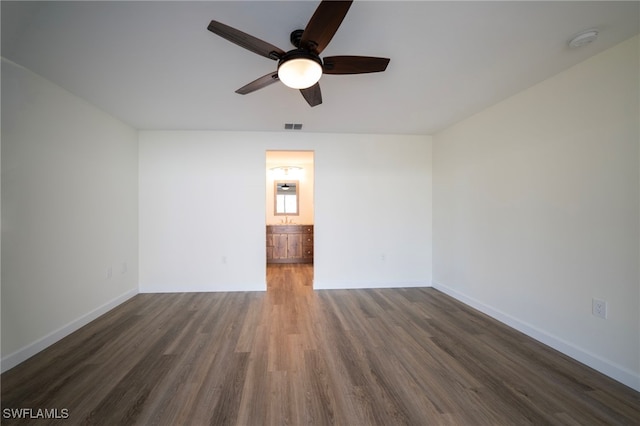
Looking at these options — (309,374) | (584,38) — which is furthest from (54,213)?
(584,38)

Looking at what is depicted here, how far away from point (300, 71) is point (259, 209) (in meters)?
2.55

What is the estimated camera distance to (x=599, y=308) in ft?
6.36

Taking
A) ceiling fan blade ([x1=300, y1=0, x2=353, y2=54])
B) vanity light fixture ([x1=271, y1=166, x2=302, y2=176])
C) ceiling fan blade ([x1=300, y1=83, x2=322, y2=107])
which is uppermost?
vanity light fixture ([x1=271, y1=166, x2=302, y2=176])

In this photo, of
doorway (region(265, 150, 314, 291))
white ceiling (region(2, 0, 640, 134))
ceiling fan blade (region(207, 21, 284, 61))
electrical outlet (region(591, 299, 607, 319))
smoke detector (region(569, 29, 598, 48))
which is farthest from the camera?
doorway (region(265, 150, 314, 291))

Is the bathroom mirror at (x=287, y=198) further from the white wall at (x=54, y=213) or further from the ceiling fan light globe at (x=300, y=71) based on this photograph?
the ceiling fan light globe at (x=300, y=71)

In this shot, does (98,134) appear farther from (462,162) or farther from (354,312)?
(462,162)

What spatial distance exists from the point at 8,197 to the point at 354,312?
327 cm

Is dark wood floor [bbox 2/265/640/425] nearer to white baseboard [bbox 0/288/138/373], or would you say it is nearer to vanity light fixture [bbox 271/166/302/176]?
white baseboard [bbox 0/288/138/373]

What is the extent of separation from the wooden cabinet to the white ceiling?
3.16 metres

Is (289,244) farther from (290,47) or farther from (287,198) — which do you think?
(290,47)

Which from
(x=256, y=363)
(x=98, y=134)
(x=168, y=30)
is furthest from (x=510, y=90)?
(x=98, y=134)

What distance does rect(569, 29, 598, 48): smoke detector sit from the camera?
168cm

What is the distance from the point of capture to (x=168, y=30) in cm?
165

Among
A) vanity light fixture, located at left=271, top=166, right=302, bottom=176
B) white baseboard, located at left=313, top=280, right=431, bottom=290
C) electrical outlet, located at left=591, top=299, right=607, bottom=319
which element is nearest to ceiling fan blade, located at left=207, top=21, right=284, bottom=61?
electrical outlet, located at left=591, top=299, right=607, bottom=319
